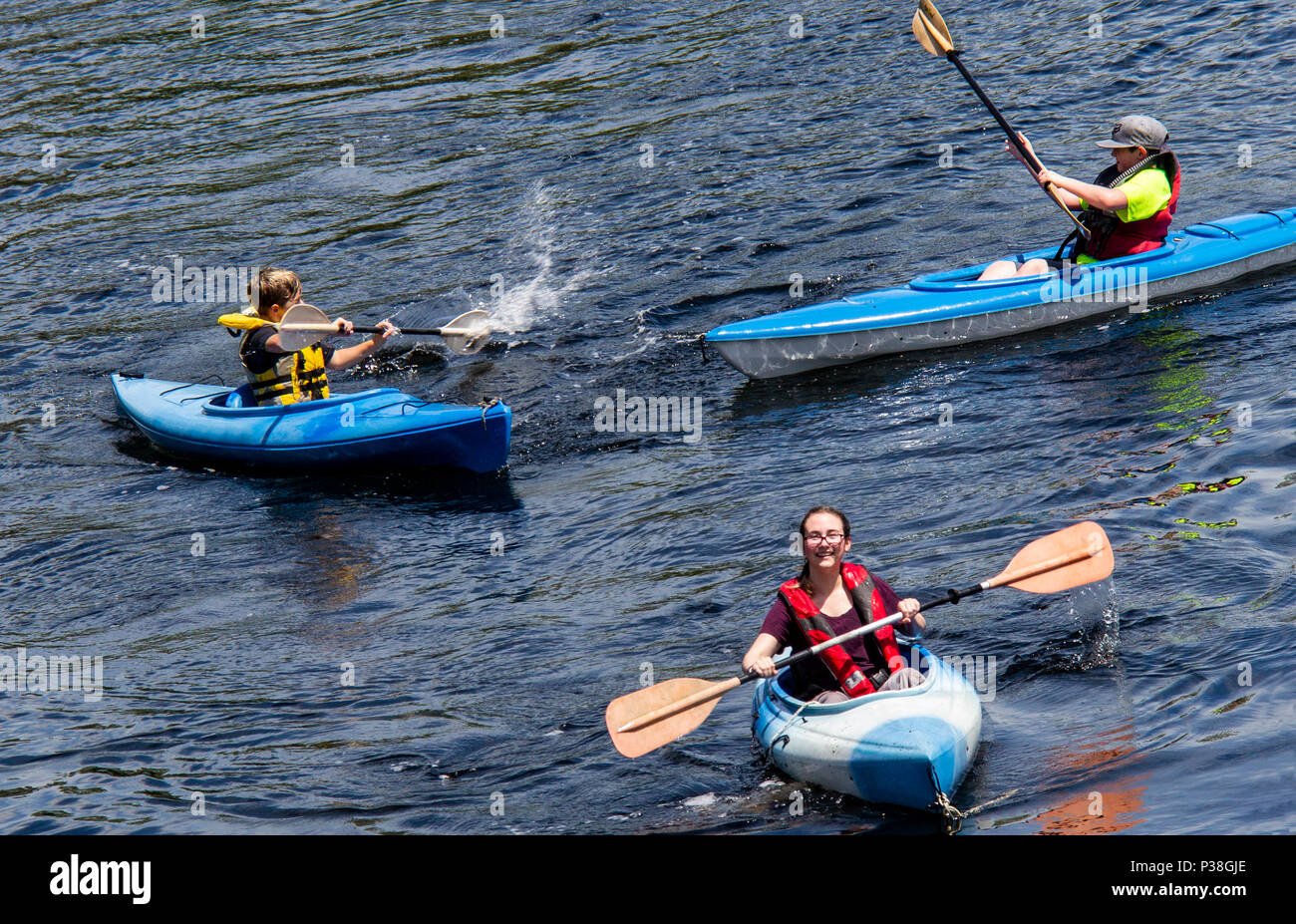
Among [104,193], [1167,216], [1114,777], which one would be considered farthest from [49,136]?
[1114,777]

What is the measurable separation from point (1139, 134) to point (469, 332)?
459 cm

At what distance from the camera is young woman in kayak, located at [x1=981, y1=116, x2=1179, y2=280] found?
8.91 m

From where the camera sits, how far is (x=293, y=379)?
8.89 m

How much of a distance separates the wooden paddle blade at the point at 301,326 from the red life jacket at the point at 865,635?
416cm

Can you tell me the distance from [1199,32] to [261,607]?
465 inches

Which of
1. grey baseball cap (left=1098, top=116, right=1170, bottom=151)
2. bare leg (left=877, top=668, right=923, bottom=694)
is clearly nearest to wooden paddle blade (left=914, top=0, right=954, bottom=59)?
grey baseball cap (left=1098, top=116, right=1170, bottom=151)

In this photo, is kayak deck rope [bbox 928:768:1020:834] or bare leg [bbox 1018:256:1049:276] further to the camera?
bare leg [bbox 1018:256:1049:276]

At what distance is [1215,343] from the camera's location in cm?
880

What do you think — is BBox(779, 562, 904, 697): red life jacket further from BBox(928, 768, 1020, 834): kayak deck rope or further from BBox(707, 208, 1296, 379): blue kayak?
BBox(707, 208, 1296, 379): blue kayak

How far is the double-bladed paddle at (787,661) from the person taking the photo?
510cm

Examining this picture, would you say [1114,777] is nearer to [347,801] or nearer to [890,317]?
[347,801]
